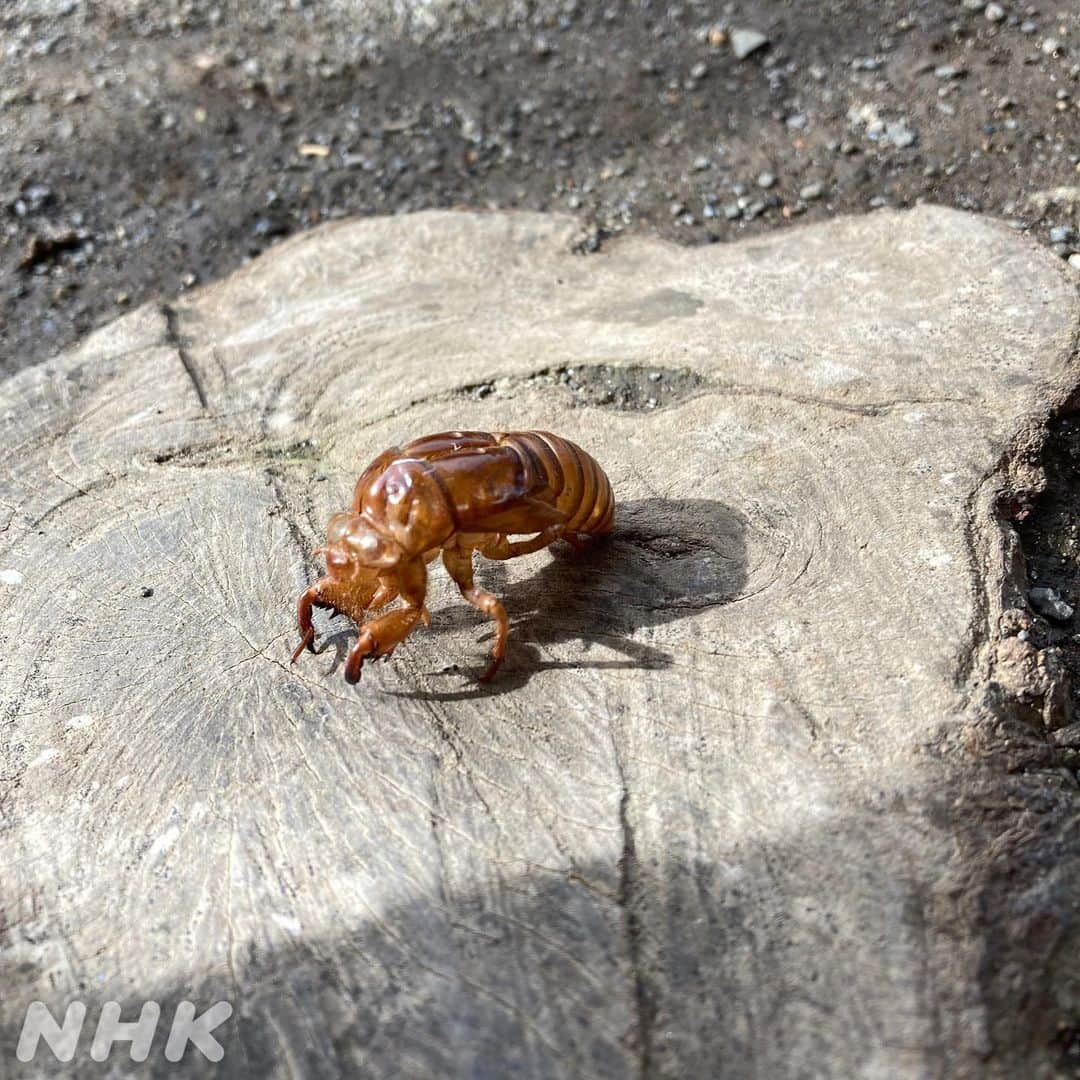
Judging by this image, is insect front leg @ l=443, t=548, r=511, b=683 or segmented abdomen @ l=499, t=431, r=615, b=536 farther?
segmented abdomen @ l=499, t=431, r=615, b=536

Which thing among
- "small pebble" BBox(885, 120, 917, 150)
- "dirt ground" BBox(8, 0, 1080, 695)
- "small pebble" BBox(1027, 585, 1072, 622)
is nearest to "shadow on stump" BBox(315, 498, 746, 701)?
"small pebble" BBox(1027, 585, 1072, 622)

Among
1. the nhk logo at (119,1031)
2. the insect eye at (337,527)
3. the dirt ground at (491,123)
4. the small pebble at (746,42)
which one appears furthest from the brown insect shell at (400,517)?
the small pebble at (746,42)

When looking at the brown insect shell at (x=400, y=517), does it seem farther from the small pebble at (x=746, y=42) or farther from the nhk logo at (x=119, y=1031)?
the small pebble at (x=746, y=42)

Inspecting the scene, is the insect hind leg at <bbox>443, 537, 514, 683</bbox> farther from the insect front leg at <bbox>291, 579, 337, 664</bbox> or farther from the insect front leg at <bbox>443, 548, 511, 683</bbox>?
the insect front leg at <bbox>291, 579, 337, 664</bbox>

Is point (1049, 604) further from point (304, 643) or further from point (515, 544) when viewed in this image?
point (304, 643)

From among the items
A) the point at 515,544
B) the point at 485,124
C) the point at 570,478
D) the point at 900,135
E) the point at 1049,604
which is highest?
the point at 485,124

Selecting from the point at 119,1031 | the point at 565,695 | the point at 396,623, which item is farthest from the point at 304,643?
the point at 119,1031
